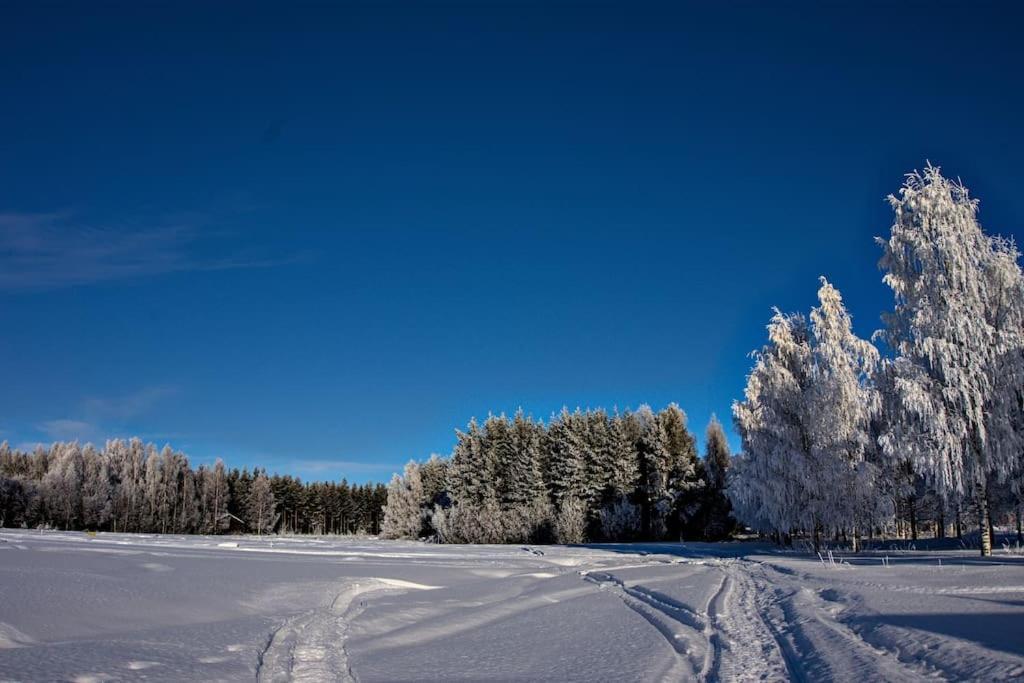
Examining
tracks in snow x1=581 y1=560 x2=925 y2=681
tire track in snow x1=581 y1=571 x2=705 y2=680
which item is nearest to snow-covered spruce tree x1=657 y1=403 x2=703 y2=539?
tire track in snow x1=581 y1=571 x2=705 y2=680

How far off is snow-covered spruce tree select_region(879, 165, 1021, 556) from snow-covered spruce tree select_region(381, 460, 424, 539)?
61301 millimetres

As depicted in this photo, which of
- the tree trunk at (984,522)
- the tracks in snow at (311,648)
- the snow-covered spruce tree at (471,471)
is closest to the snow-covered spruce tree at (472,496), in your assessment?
the snow-covered spruce tree at (471,471)

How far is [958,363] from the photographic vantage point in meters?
24.5

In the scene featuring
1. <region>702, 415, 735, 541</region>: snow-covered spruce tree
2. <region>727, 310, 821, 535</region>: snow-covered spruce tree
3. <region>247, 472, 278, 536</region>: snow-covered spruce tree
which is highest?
<region>727, 310, 821, 535</region>: snow-covered spruce tree

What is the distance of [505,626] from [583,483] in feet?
163

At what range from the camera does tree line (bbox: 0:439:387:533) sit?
305ft

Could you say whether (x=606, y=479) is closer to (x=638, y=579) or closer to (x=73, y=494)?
(x=638, y=579)

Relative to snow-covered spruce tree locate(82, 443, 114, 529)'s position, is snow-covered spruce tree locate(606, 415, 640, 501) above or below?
above

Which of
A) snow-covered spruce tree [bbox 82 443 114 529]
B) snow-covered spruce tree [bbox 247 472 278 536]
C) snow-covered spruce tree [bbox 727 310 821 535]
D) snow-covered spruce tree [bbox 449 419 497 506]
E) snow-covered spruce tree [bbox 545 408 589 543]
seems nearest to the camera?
snow-covered spruce tree [bbox 727 310 821 535]

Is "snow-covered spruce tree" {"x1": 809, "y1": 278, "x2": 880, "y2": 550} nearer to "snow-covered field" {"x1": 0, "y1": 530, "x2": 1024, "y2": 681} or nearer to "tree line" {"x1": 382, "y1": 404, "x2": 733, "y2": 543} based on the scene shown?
"snow-covered field" {"x1": 0, "y1": 530, "x2": 1024, "y2": 681}

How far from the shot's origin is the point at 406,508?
8038cm

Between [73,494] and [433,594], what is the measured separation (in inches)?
3768

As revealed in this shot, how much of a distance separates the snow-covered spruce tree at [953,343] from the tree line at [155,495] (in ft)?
329

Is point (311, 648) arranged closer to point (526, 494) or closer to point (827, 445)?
point (827, 445)
